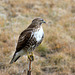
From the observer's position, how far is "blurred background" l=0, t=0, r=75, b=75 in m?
5.56

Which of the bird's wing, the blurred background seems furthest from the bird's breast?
the blurred background

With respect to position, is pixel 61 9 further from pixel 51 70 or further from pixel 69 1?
pixel 51 70

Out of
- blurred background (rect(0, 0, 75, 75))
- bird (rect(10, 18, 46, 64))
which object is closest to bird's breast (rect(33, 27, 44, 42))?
bird (rect(10, 18, 46, 64))

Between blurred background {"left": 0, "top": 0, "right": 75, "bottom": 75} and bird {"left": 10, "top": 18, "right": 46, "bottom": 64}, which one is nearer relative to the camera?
bird {"left": 10, "top": 18, "right": 46, "bottom": 64}

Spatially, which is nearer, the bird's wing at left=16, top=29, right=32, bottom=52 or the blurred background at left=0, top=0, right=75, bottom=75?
the bird's wing at left=16, top=29, right=32, bottom=52

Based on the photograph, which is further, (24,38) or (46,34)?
(46,34)

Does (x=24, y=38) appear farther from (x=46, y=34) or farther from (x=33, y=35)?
(x=46, y=34)

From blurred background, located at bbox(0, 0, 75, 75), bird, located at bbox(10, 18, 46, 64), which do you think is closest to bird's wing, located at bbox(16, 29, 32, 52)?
bird, located at bbox(10, 18, 46, 64)

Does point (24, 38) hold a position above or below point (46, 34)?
above

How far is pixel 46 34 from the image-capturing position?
25.0 ft

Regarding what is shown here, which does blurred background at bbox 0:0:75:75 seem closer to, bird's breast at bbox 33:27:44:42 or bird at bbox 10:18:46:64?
bird at bbox 10:18:46:64

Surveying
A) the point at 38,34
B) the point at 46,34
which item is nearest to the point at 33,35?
the point at 38,34

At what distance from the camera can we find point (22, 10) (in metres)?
10.2

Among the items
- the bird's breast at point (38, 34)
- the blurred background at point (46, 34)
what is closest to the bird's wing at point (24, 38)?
the bird's breast at point (38, 34)
